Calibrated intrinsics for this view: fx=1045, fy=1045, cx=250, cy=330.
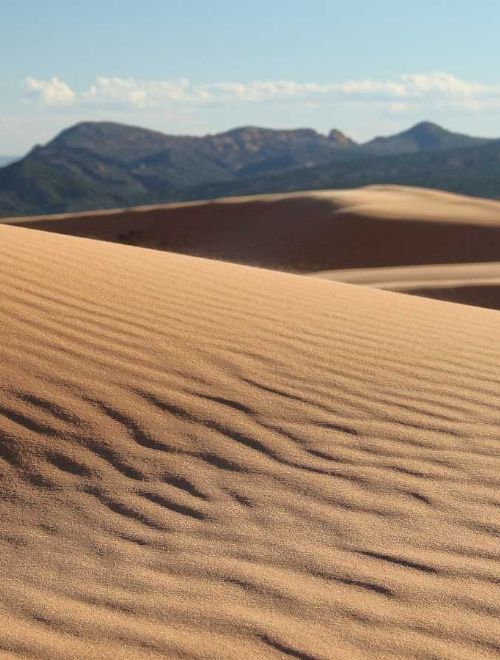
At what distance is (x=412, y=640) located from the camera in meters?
2.84

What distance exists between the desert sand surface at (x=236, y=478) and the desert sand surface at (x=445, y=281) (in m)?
5.10

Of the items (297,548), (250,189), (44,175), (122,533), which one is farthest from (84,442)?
(44,175)

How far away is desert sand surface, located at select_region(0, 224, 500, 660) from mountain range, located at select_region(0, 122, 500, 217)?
183 feet

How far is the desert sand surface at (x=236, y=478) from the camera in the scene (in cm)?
295

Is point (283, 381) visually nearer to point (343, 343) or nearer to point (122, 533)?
point (343, 343)

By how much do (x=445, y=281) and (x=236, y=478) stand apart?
31.0 feet

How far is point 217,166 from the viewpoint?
4193 inches

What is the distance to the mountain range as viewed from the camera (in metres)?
68.7

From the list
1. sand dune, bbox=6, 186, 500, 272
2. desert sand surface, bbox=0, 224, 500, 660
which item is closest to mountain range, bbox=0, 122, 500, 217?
sand dune, bbox=6, 186, 500, 272

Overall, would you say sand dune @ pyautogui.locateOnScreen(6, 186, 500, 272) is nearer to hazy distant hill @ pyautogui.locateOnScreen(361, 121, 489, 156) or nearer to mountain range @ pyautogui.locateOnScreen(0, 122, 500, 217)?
mountain range @ pyautogui.locateOnScreen(0, 122, 500, 217)

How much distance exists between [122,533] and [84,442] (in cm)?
75

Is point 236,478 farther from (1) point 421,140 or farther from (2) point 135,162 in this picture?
(1) point 421,140

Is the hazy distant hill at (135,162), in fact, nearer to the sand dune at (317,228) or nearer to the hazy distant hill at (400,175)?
the hazy distant hill at (400,175)

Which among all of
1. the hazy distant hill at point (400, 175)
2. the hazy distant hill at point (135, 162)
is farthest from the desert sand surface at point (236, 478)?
the hazy distant hill at point (135, 162)
